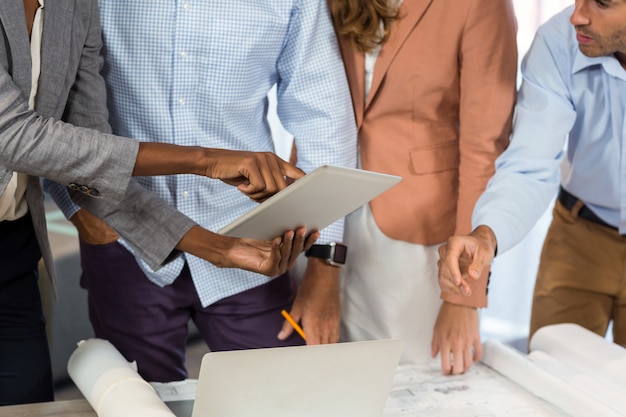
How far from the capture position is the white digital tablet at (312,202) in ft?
4.45

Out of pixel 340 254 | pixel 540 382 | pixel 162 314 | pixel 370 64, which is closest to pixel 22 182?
pixel 162 314

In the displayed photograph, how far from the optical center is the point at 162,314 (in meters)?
1.96

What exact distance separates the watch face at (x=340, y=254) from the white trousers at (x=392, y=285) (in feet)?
0.44

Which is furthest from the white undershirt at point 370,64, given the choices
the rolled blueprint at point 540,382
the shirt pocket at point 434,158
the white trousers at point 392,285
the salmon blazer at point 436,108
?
the rolled blueprint at point 540,382

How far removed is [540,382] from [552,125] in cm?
67

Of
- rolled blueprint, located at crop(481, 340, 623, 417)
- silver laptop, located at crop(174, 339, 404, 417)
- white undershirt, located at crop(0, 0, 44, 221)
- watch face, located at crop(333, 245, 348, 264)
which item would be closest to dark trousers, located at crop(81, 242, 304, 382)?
watch face, located at crop(333, 245, 348, 264)

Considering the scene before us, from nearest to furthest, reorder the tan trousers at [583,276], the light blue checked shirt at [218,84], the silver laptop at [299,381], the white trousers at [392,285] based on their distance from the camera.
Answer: the silver laptop at [299,381] → the light blue checked shirt at [218,84] → the white trousers at [392,285] → the tan trousers at [583,276]

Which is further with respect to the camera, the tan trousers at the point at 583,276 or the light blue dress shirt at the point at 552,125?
the tan trousers at the point at 583,276

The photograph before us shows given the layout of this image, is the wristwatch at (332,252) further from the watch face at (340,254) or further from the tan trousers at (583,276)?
the tan trousers at (583,276)

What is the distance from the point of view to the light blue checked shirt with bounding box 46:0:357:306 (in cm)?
184

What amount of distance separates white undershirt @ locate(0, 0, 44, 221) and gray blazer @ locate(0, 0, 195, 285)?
0.04ft

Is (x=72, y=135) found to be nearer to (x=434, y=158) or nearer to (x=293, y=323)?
(x=293, y=323)

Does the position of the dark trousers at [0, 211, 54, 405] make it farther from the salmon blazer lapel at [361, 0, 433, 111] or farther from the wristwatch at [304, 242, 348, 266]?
the salmon blazer lapel at [361, 0, 433, 111]

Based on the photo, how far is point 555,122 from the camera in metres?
2.02
